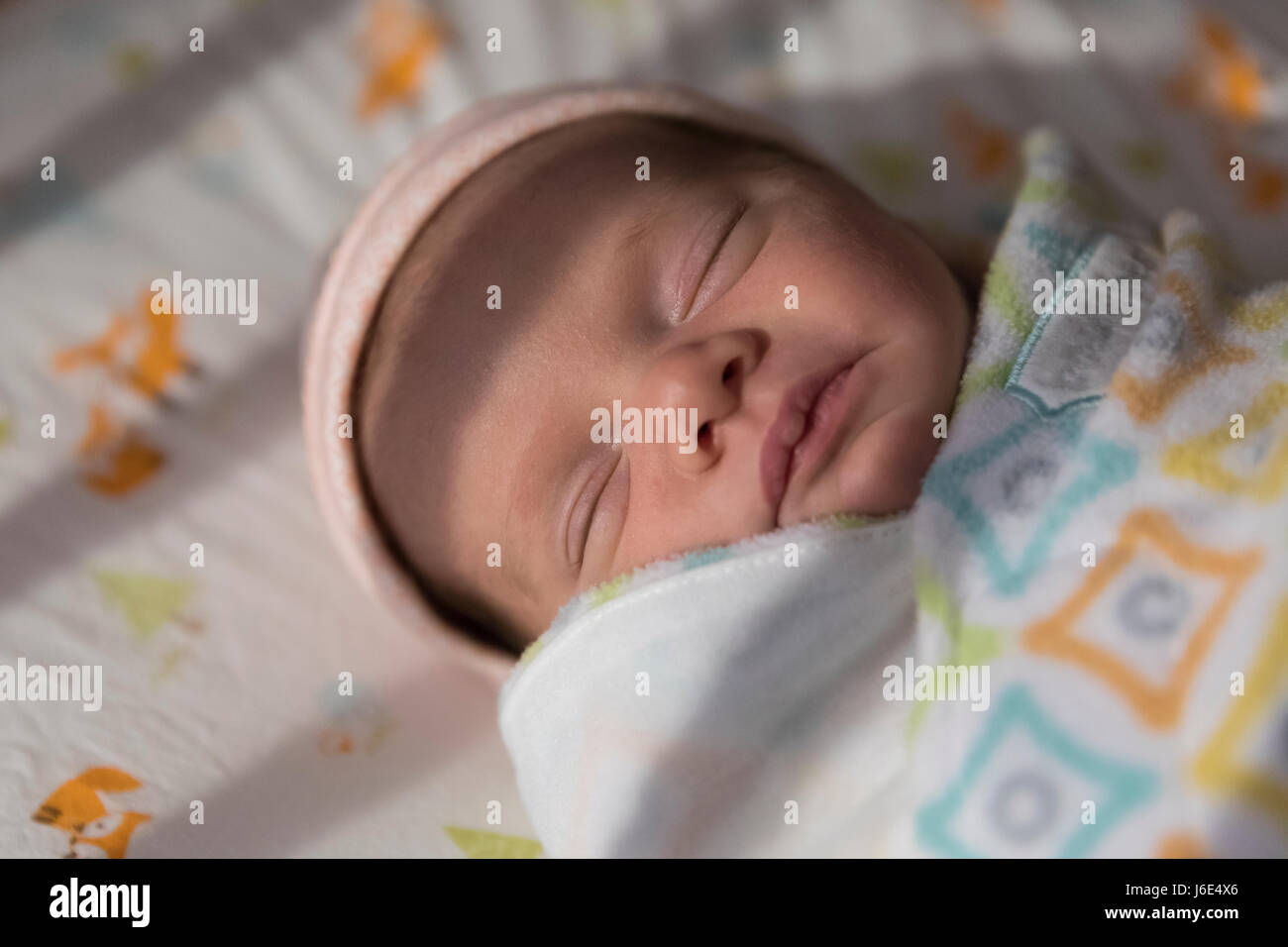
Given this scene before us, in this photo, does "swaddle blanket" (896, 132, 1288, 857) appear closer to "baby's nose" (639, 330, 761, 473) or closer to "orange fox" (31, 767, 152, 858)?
"baby's nose" (639, 330, 761, 473)

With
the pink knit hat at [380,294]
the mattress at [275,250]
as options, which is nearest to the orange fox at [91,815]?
the mattress at [275,250]

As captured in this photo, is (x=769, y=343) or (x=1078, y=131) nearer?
(x=769, y=343)

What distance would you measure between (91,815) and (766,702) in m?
0.64

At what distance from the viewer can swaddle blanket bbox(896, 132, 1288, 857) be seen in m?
0.82

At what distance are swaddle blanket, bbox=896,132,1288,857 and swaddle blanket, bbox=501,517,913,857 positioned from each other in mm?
52

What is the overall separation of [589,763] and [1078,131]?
116 cm

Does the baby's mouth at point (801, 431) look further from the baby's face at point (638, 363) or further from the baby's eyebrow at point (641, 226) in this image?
the baby's eyebrow at point (641, 226)

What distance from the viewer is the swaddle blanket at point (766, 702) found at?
3.23 ft

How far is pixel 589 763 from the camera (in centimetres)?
104

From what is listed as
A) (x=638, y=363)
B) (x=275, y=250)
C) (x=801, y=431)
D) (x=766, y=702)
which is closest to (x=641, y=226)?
(x=638, y=363)

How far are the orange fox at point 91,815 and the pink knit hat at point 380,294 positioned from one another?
1.02 feet

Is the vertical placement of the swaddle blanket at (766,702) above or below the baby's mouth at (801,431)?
below
